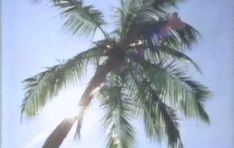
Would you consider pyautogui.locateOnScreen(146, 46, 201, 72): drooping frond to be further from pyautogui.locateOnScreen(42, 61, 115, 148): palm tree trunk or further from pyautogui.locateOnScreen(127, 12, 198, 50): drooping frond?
pyautogui.locateOnScreen(42, 61, 115, 148): palm tree trunk

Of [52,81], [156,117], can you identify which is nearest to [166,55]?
[156,117]

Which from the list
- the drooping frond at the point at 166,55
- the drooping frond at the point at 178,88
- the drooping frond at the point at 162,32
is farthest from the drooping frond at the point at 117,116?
the drooping frond at the point at 162,32

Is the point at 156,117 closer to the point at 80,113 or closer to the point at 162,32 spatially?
the point at 80,113

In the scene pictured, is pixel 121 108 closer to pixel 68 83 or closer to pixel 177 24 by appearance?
pixel 68 83

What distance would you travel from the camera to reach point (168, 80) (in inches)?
398

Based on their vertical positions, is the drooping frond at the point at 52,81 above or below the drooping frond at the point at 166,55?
below

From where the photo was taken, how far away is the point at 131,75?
419 inches

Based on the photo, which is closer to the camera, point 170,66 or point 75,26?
point 170,66

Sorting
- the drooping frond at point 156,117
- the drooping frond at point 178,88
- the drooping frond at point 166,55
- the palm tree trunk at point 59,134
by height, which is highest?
the drooping frond at point 166,55

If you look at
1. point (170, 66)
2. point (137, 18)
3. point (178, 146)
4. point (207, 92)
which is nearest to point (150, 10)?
point (137, 18)

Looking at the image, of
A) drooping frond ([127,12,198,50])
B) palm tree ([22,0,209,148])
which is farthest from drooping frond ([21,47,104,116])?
drooping frond ([127,12,198,50])

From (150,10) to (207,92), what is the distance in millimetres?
2113

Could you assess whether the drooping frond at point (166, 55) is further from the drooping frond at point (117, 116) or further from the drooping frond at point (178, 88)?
the drooping frond at point (117, 116)

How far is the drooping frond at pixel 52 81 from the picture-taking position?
1050 cm
